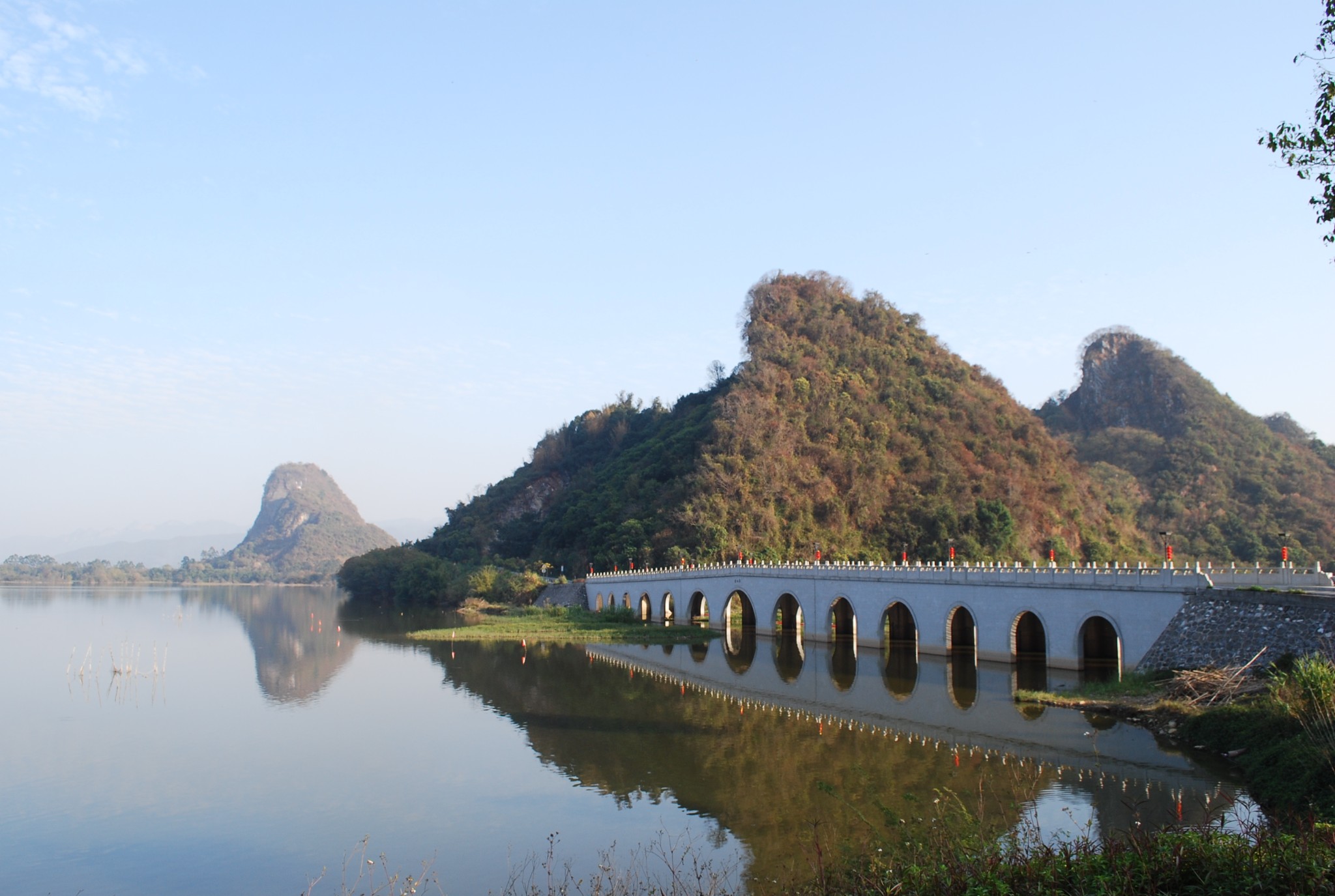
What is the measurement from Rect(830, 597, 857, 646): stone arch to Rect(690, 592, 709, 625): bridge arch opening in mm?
10562

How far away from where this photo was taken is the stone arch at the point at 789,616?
53031 millimetres

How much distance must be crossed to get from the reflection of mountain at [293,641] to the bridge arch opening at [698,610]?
66.7 feet

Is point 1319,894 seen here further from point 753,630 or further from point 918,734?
point 753,630

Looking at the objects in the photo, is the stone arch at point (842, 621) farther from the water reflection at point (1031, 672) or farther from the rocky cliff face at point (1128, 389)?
the rocky cliff face at point (1128, 389)

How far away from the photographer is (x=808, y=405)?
8344 cm

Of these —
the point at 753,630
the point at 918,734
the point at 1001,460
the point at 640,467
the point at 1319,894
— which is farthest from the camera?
the point at 640,467

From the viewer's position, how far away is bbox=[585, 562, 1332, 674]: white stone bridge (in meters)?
30.2

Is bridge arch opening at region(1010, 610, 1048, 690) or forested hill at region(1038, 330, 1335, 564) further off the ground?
forested hill at region(1038, 330, 1335, 564)

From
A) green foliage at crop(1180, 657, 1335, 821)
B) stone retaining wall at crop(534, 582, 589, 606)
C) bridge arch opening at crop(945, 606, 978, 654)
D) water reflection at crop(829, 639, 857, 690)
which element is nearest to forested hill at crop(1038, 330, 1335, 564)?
bridge arch opening at crop(945, 606, 978, 654)

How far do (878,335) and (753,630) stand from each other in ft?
149

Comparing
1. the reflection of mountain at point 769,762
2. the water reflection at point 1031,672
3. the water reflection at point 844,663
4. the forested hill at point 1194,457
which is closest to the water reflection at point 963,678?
the reflection of mountain at point 769,762

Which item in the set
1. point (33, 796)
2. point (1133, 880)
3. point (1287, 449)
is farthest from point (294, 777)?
point (1287, 449)

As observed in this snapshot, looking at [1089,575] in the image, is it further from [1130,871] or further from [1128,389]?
[1128,389]

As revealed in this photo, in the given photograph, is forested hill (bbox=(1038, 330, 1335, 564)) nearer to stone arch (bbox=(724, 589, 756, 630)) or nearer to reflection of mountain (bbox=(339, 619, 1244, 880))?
stone arch (bbox=(724, 589, 756, 630))
